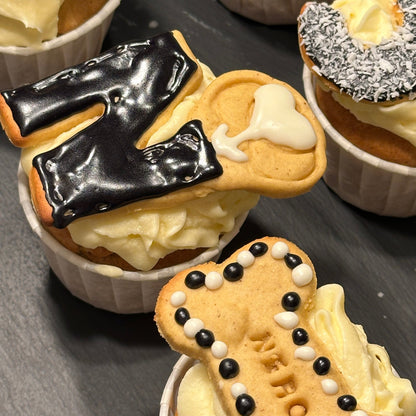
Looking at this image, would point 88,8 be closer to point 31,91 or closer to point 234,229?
point 31,91

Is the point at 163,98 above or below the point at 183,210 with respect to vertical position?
above

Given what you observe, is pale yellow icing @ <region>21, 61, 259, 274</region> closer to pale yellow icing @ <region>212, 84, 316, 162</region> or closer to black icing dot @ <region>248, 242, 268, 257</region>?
pale yellow icing @ <region>212, 84, 316, 162</region>

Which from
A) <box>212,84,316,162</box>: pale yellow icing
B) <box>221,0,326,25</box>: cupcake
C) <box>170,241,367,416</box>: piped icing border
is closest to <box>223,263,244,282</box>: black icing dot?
<box>170,241,367,416</box>: piped icing border

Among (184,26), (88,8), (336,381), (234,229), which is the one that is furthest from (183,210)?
(184,26)

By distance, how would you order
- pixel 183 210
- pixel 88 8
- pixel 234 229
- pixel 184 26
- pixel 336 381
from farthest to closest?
pixel 184 26
pixel 88 8
pixel 234 229
pixel 183 210
pixel 336 381

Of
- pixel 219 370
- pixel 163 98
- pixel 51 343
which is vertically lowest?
pixel 51 343

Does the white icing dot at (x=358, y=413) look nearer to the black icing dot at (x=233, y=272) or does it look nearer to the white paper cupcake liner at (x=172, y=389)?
the black icing dot at (x=233, y=272)

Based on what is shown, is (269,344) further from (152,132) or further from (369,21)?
(369,21)
